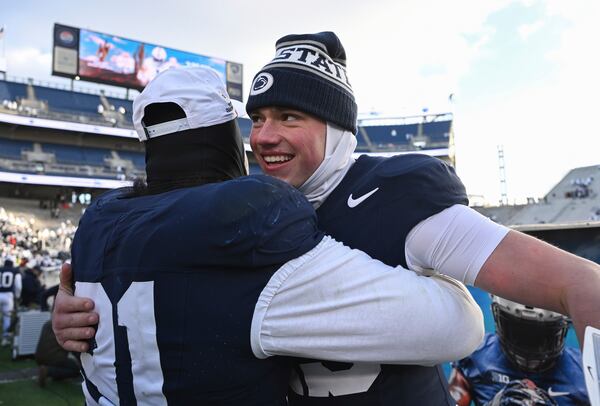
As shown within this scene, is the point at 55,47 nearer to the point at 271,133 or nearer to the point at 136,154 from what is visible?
the point at 136,154

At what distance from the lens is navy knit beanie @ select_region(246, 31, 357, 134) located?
4.33 ft

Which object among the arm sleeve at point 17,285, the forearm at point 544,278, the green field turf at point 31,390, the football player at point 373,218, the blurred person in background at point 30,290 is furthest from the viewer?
the blurred person in background at point 30,290

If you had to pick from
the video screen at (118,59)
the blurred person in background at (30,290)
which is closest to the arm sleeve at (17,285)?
the blurred person in background at (30,290)

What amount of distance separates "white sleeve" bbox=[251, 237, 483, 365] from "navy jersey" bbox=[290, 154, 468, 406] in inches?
6.6

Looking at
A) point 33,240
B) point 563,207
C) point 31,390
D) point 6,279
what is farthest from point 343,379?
point 563,207

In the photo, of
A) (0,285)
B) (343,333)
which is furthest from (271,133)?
(0,285)

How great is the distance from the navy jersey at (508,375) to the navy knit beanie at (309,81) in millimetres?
2374

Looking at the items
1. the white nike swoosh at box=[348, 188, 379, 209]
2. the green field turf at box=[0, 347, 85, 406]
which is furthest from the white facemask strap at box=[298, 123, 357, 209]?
the green field turf at box=[0, 347, 85, 406]

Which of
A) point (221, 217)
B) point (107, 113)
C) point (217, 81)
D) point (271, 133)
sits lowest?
point (221, 217)

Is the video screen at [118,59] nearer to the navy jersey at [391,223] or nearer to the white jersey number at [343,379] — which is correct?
the navy jersey at [391,223]

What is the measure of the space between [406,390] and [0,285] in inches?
374

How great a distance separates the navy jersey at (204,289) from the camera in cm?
86

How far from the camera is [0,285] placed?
28.0 ft

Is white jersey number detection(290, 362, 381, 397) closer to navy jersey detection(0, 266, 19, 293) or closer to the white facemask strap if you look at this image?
the white facemask strap
